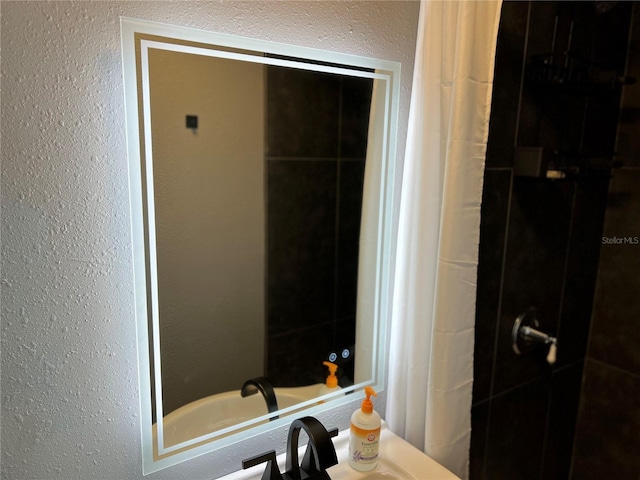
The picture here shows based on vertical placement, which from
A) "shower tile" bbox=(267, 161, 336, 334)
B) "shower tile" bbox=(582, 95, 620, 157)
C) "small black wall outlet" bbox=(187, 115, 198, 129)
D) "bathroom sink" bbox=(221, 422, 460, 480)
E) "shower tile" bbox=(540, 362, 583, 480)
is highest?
"shower tile" bbox=(582, 95, 620, 157)

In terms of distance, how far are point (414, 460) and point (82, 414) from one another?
0.69 metres

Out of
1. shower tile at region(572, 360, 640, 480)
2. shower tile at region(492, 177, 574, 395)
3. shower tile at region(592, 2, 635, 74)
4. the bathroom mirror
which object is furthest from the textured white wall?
shower tile at region(572, 360, 640, 480)

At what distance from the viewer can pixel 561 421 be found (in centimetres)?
183

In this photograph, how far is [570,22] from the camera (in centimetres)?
144

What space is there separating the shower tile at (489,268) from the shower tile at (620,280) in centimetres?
56

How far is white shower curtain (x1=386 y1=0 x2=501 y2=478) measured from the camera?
40.4 inches

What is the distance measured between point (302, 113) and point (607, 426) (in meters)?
1.62

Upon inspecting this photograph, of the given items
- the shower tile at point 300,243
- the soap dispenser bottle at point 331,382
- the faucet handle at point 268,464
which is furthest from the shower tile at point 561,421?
the faucet handle at point 268,464

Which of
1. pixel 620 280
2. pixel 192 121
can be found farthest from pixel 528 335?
pixel 192 121

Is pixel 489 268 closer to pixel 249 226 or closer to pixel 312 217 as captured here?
pixel 312 217

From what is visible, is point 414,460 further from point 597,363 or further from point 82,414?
point 597,363

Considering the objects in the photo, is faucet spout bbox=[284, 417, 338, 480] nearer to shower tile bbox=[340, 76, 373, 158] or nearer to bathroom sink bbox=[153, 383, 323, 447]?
bathroom sink bbox=[153, 383, 323, 447]

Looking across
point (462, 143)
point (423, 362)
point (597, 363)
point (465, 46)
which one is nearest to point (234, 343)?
point (423, 362)

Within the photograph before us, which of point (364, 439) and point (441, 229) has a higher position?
point (441, 229)
